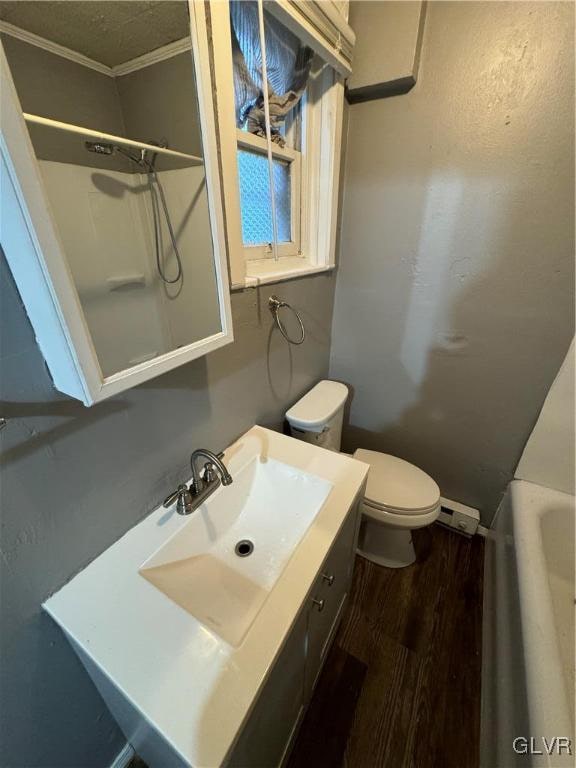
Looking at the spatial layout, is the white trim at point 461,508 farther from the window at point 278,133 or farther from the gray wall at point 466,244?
the window at point 278,133

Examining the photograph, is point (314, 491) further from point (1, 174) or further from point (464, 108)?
point (464, 108)

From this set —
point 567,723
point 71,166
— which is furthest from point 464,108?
point 567,723

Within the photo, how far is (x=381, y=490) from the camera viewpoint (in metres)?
1.31

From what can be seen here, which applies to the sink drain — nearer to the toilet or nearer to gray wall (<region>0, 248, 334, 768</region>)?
gray wall (<region>0, 248, 334, 768</region>)

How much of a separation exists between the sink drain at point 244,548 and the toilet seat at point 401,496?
0.60 m

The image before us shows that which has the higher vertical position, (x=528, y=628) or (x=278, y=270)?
(x=278, y=270)

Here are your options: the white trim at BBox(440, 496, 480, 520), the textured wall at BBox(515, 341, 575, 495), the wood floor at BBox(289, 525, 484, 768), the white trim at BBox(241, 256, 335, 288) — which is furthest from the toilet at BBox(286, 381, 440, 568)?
the white trim at BBox(241, 256, 335, 288)

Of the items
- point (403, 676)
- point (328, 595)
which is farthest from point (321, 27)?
point (403, 676)

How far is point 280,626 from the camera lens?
57 cm

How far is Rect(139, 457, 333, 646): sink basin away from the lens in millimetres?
698

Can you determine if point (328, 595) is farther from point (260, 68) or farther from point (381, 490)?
point (260, 68)

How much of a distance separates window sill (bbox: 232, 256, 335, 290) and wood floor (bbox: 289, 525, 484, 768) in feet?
4.44

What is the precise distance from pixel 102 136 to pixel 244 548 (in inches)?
38.4

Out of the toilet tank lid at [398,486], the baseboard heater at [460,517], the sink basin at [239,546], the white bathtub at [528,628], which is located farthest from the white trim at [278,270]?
the baseboard heater at [460,517]
